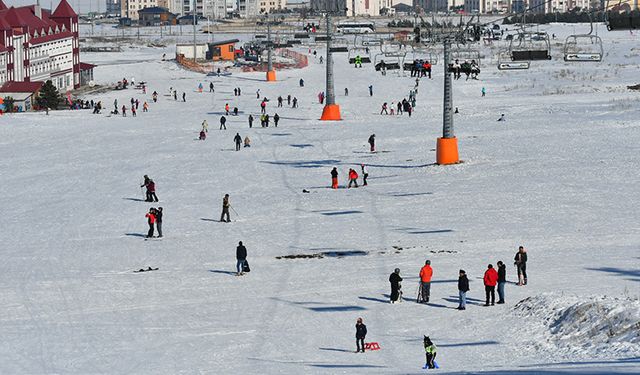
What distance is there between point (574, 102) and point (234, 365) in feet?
150

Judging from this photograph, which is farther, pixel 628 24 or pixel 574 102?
pixel 574 102

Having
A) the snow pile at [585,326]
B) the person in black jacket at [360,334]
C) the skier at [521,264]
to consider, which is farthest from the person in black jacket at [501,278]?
the person in black jacket at [360,334]

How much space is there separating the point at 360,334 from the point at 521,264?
4477mm

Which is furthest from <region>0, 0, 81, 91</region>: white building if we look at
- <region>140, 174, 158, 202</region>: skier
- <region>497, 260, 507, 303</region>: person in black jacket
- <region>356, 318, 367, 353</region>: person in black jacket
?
<region>356, 318, 367, 353</region>: person in black jacket

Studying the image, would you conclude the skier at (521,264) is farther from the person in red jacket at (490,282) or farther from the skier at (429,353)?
the skier at (429,353)

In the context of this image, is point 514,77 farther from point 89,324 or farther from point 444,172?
point 89,324

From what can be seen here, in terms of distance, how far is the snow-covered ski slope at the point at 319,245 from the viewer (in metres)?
17.6

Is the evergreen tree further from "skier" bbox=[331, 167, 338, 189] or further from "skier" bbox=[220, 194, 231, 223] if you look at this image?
"skier" bbox=[220, 194, 231, 223]

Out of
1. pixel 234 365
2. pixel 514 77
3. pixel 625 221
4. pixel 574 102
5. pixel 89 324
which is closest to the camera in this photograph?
pixel 234 365

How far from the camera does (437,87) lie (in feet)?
256

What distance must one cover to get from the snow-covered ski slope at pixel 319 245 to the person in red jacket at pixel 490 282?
24cm

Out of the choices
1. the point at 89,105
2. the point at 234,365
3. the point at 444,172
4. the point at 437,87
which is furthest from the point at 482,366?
the point at 437,87

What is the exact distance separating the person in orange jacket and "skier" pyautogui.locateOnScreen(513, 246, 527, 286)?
1.56 metres

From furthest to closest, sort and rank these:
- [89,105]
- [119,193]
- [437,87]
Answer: [437,87] < [89,105] < [119,193]
